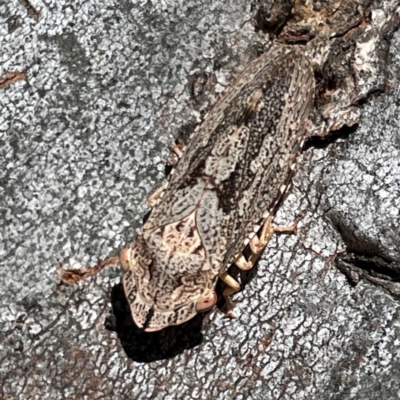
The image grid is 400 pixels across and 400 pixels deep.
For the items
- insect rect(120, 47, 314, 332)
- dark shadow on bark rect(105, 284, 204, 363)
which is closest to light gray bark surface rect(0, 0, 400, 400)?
dark shadow on bark rect(105, 284, 204, 363)

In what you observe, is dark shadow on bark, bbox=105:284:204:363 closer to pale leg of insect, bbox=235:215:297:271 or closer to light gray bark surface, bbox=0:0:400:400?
light gray bark surface, bbox=0:0:400:400

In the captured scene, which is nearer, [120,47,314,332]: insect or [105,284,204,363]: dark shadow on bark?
[105,284,204,363]: dark shadow on bark

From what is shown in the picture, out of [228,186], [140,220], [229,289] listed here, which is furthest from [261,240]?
[140,220]

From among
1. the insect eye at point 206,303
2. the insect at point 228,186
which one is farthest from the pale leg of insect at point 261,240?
the insect eye at point 206,303

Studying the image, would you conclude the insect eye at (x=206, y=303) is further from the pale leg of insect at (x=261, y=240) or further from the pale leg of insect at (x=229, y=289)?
the pale leg of insect at (x=261, y=240)

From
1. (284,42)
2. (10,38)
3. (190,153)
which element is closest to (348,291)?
(190,153)

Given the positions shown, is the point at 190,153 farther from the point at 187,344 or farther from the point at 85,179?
the point at 187,344
